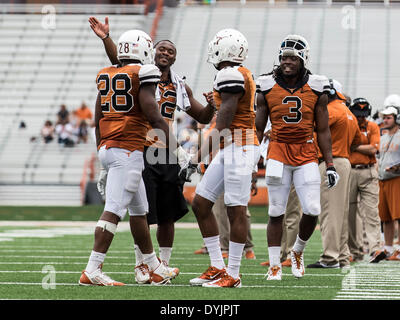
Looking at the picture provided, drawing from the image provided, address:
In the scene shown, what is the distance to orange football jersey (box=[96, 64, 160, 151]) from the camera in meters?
7.04

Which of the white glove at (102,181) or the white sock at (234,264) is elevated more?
the white glove at (102,181)

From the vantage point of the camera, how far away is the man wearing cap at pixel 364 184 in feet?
35.0

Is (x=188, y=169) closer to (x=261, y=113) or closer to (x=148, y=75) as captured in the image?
(x=148, y=75)

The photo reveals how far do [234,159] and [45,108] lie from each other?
2339 cm

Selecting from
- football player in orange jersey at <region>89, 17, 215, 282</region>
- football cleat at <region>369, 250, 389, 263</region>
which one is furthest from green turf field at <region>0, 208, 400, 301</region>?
football player in orange jersey at <region>89, 17, 215, 282</region>

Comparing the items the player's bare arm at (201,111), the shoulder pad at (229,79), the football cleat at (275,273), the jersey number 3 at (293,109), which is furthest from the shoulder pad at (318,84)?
the football cleat at (275,273)

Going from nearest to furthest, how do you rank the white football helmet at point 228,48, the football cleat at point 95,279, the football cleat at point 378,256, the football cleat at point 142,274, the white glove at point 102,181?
the football cleat at point 95,279 < the white football helmet at point 228,48 < the football cleat at point 142,274 < the white glove at point 102,181 < the football cleat at point 378,256

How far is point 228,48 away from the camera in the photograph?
280 inches

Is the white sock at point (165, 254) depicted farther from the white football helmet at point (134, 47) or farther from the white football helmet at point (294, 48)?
the white football helmet at point (294, 48)

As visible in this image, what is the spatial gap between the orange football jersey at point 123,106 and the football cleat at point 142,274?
945 mm

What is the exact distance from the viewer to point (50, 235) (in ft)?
46.3
